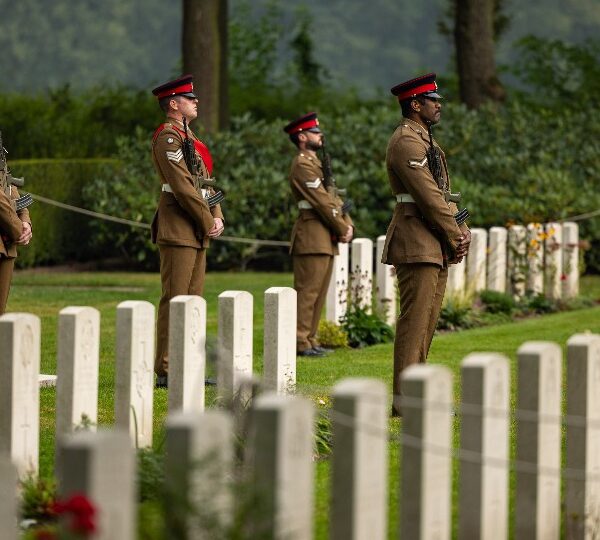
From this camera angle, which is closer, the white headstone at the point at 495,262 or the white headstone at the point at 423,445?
the white headstone at the point at 423,445

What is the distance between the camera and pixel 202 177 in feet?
34.8

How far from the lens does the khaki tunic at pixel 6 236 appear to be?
375 inches

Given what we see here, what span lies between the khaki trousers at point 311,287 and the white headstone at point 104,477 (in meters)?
8.52

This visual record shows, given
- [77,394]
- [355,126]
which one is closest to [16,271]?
[355,126]


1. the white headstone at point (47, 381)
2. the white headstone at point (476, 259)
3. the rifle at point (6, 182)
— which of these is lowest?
the white headstone at point (47, 381)

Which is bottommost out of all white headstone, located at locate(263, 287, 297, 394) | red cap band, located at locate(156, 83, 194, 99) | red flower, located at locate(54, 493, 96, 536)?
red flower, located at locate(54, 493, 96, 536)

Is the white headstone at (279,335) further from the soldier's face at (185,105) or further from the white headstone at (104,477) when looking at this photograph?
the soldier's face at (185,105)

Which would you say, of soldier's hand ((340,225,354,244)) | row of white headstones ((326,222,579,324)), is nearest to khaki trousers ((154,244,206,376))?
soldier's hand ((340,225,354,244))

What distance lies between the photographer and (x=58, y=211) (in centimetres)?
2147

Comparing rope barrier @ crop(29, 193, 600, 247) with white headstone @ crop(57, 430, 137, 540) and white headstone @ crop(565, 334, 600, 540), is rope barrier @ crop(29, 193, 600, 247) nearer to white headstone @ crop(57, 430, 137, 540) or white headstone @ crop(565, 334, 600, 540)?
white headstone @ crop(565, 334, 600, 540)

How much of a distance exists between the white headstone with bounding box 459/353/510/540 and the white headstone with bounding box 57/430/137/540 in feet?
4.54

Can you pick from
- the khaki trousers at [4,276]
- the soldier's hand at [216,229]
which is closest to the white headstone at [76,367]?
the khaki trousers at [4,276]

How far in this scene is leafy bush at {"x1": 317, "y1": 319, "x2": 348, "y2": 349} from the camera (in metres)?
13.2

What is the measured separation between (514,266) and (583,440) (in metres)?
11.1
